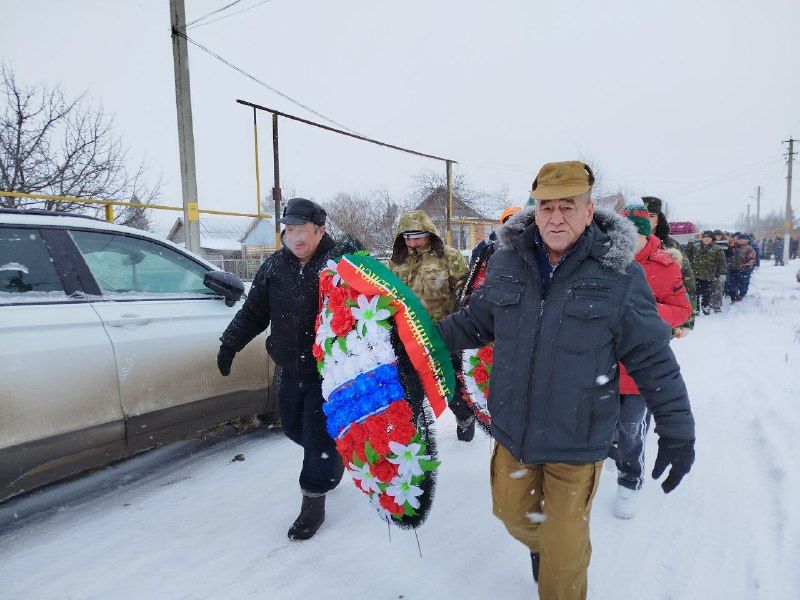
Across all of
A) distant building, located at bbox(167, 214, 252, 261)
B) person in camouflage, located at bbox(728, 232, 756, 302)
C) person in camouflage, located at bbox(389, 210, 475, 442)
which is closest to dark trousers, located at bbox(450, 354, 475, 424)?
person in camouflage, located at bbox(389, 210, 475, 442)

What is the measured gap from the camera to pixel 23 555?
259cm

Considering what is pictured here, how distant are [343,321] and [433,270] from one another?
1.46 metres

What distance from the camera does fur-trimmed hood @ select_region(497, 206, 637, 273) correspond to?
1.83 metres

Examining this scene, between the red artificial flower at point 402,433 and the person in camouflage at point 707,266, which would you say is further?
the person in camouflage at point 707,266

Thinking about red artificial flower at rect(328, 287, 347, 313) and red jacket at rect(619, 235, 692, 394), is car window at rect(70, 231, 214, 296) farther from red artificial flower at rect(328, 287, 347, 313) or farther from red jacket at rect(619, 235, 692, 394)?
red jacket at rect(619, 235, 692, 394)

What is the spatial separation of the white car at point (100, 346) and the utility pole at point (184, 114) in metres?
4.94

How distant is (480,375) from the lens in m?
3.12

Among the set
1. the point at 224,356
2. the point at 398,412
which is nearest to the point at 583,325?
the point at 398,412

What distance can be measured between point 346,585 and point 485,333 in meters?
1.34

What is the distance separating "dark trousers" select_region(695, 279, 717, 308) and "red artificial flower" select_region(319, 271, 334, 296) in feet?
37.1

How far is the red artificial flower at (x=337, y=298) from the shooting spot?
2.38 m

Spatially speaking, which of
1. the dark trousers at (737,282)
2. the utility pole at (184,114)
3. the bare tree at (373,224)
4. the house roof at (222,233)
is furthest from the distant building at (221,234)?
the dark trousers at (737,282)

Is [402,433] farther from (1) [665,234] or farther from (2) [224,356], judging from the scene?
(1) [665,234]

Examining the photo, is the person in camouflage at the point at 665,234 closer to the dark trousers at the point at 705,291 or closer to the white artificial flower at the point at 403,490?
the white artificial flower at the point at 403,490
